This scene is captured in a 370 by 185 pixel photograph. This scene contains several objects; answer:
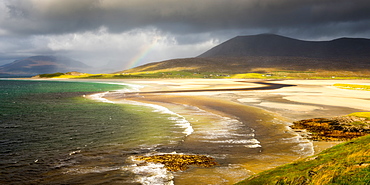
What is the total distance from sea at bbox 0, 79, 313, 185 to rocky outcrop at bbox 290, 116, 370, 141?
1.80m

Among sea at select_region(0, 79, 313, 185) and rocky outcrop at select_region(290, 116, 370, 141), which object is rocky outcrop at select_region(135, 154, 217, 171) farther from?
rocky outcrop at select_region(290, 116, 370, 141)

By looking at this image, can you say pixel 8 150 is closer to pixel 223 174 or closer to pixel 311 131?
pixel 223 174

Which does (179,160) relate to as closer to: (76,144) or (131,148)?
(131,148)

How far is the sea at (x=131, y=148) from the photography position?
12.8m

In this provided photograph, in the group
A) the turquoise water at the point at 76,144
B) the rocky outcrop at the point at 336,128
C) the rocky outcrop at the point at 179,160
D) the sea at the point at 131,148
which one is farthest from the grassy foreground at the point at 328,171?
the rocky outcrop at the point at 336,128

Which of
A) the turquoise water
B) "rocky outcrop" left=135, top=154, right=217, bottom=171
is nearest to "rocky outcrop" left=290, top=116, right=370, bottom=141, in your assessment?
"rocky outcrop" left=135, top=154, right=217, bottom=171

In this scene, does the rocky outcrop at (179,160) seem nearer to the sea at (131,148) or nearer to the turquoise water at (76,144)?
the sea at (131,148)

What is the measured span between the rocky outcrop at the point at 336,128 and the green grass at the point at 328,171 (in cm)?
1222

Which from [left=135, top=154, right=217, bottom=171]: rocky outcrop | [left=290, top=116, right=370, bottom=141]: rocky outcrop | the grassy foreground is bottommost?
[left=290, top=116, right=370, bottom=141]: rocky outcrop

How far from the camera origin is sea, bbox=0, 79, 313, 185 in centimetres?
1277

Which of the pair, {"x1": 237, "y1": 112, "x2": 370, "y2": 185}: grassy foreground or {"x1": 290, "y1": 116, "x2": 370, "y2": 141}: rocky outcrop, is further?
{"x1": 290, "y1": 116, "x2": 370, "y2": 141}: rocky outcrop

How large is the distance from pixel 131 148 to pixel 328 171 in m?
13.5

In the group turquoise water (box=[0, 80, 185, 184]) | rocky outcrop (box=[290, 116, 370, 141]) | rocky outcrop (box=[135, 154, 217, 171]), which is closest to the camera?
turquoise water (box=[0, 80, 185, 184])

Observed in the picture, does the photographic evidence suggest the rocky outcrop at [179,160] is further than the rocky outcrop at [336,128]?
No
